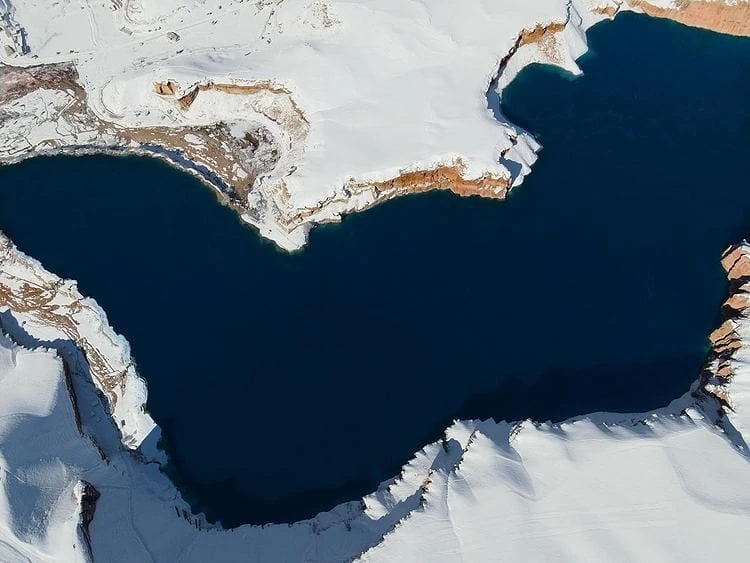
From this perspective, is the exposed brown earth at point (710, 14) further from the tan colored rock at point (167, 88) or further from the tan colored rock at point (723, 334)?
the tan colored rock at point (167, 88)

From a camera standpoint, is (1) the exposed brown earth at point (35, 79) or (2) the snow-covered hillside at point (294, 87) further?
(1) the exposed brown earth at point (35, 79)

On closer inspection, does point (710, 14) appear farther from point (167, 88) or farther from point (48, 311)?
point (48, 311)

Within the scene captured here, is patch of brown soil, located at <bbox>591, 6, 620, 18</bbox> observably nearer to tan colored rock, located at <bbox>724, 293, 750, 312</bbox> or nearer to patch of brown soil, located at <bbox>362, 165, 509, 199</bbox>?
patch of brown soil, located at <bbox>362, 165, 509, 199</bbox>

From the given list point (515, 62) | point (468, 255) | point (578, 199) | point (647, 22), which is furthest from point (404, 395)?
point (647, 22)

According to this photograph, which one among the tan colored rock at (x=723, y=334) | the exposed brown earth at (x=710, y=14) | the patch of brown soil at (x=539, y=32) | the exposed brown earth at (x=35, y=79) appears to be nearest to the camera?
the tan colored rock at (x=723, y=334)

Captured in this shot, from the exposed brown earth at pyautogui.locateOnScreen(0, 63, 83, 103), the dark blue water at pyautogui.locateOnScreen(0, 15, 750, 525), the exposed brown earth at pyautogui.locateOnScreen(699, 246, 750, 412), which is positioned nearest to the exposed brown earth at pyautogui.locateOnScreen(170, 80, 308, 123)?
the dark blue water at pyautogui.locateOnScreen(0, 15, 750, 525)

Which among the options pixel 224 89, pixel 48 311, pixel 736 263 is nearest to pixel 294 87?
pixel 224 89

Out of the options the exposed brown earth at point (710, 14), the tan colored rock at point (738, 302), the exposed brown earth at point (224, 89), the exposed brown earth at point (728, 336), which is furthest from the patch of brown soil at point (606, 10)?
the exposed brown earth at point (224, 89)
